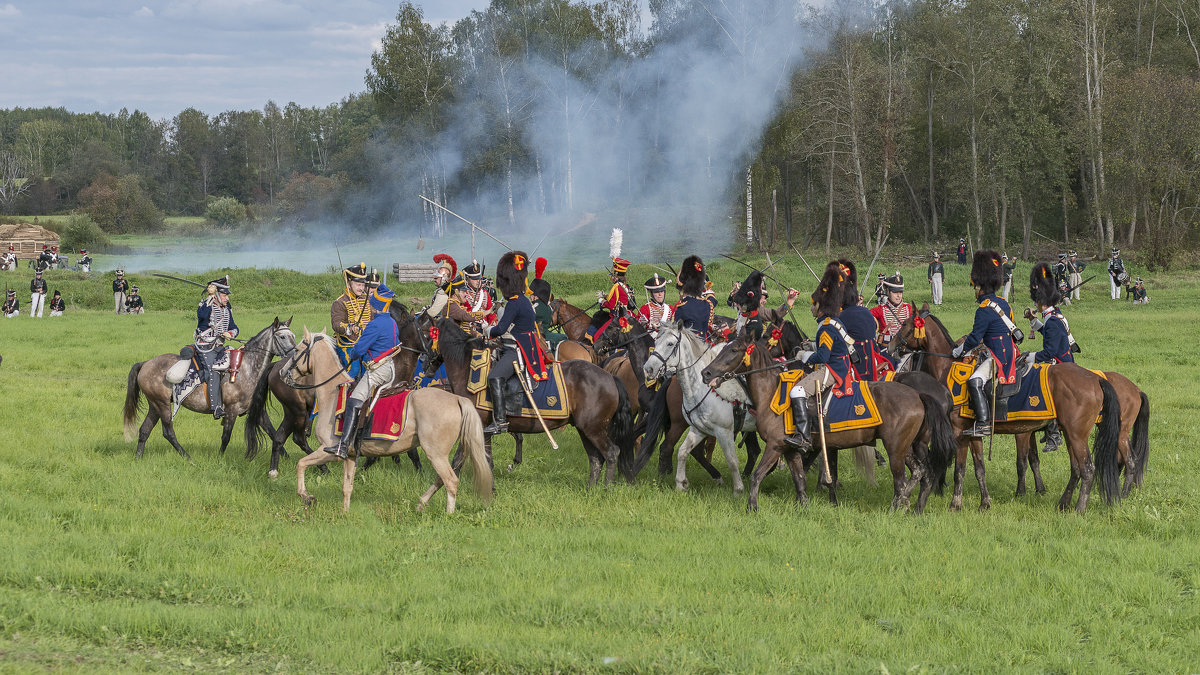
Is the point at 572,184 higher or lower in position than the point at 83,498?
higher

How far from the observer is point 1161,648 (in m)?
7.68

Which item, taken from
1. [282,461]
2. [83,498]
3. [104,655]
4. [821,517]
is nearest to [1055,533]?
[821,517]

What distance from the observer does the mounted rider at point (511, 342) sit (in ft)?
43.2

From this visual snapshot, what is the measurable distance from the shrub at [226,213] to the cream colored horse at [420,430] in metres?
71.8

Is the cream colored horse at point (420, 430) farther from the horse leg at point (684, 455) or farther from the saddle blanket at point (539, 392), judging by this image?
the horse leg at point (684, 455)

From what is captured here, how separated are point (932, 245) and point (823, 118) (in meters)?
11.1

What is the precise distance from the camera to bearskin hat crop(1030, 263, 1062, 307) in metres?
12.8

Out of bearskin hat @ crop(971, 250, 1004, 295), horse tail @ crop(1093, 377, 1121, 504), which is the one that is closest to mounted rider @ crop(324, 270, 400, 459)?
bearskin hat @ crop(971, 250, 1004, 295)

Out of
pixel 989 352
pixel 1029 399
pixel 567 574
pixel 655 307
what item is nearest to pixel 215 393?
pixel 655 307

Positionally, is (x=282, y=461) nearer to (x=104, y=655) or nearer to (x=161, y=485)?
(x=161, y=485)

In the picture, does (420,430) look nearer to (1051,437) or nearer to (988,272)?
(988,272)

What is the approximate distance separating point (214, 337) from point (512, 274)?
529 centimetres

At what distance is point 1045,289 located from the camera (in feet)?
42.0

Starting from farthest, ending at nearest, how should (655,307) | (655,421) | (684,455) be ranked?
(655,307) → (655,421) → (684,455)
